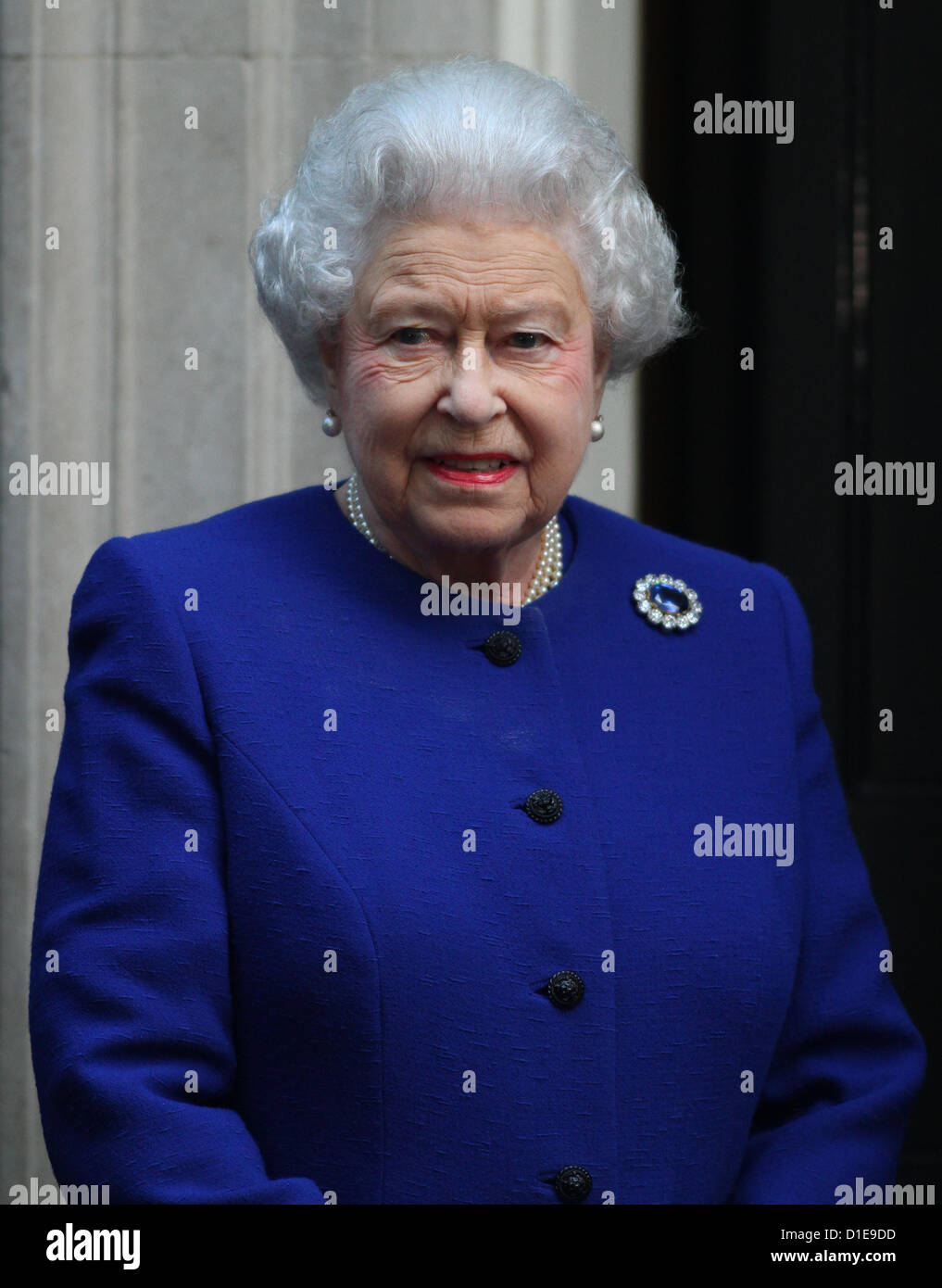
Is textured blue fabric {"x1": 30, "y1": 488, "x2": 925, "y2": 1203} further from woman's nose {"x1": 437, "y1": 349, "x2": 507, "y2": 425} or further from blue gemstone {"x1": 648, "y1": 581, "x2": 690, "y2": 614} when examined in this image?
woman's nose {"x1": 437, "y1": 349, "x2": 507, "y2": 425}

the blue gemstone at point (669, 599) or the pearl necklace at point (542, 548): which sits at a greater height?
the pearl necklace at point (542, 548)

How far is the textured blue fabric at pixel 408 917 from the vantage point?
1.55 metres

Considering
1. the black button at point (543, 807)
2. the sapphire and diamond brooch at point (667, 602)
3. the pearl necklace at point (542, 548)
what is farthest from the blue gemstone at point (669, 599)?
the black button at point (543, 807)

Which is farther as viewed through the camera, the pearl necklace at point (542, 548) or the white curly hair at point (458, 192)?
the pearl necklace at point (542, 548)

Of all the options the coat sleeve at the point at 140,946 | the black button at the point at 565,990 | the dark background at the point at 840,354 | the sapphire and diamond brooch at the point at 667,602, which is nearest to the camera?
the coat sleeve at the point at 140,946

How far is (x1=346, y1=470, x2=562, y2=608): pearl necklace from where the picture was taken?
1852 mm

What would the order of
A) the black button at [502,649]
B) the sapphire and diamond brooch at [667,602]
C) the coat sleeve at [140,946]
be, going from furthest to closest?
the sapphire and diamond brooch at [667,602], the black button at [502,649], the coat sleeve at [140,946]

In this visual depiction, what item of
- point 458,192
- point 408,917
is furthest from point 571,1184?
point 458,192

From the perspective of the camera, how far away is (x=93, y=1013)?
5.02 ft

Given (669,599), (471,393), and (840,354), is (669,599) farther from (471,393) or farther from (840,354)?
(840,354)

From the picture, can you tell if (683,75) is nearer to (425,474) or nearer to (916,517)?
(916,517)

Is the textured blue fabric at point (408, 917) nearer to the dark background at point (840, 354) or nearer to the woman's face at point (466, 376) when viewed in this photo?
the woman's face at point (466, 376)

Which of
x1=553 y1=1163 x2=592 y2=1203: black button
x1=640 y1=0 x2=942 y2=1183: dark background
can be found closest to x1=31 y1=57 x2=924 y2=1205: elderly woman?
x1=553 y1=1163 x2=592 y2=1203: black button
